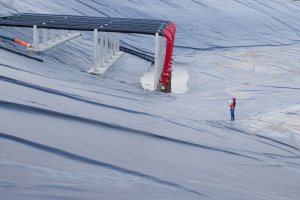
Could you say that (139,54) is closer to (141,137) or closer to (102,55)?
(102,55)

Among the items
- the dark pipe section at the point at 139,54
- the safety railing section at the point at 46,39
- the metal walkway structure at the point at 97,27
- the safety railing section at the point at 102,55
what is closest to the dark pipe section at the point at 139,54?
the dark pipe section at the point at 139,54

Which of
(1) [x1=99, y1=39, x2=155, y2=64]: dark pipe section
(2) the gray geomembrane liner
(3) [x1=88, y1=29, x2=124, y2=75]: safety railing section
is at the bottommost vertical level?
(2) the gray geomembrane liner

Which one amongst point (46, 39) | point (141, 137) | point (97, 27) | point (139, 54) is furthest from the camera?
point (139, 54)

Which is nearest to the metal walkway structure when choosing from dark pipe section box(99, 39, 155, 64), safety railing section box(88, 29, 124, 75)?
safety railing section box(88, 29, 124, 75)

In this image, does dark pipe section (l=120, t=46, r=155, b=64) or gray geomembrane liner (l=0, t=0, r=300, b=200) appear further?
dark pipe section (l=120, t=46, r=155, b=64)

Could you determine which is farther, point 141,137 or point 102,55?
point 102,55

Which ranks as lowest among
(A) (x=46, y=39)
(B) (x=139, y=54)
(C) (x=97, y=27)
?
(A) (x=46, y=39)

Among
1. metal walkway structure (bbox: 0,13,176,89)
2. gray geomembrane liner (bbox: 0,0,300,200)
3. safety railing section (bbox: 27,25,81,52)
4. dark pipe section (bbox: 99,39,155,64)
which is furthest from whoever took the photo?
dark pipe section (bbox: 99,39,155,64)

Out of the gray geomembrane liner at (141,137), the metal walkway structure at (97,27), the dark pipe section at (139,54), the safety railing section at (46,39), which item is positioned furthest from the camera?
the dark pipe section at (139,54)

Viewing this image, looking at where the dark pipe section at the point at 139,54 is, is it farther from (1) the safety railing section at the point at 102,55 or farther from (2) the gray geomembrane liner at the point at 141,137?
(2) the gray geomembrane liner at the point at 141,137

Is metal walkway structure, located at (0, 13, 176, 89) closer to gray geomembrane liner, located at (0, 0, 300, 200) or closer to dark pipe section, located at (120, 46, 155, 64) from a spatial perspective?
gray geomembrane liner, located at (0, 0, 300, 200)

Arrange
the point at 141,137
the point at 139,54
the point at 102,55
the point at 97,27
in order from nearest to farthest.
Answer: the point at 141,137 < the point at 97,27 < the point at 102,55 < the point at 139,54

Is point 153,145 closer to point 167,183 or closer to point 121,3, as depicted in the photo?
point 167,183

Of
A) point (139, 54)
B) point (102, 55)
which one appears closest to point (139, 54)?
point (139, 54)
